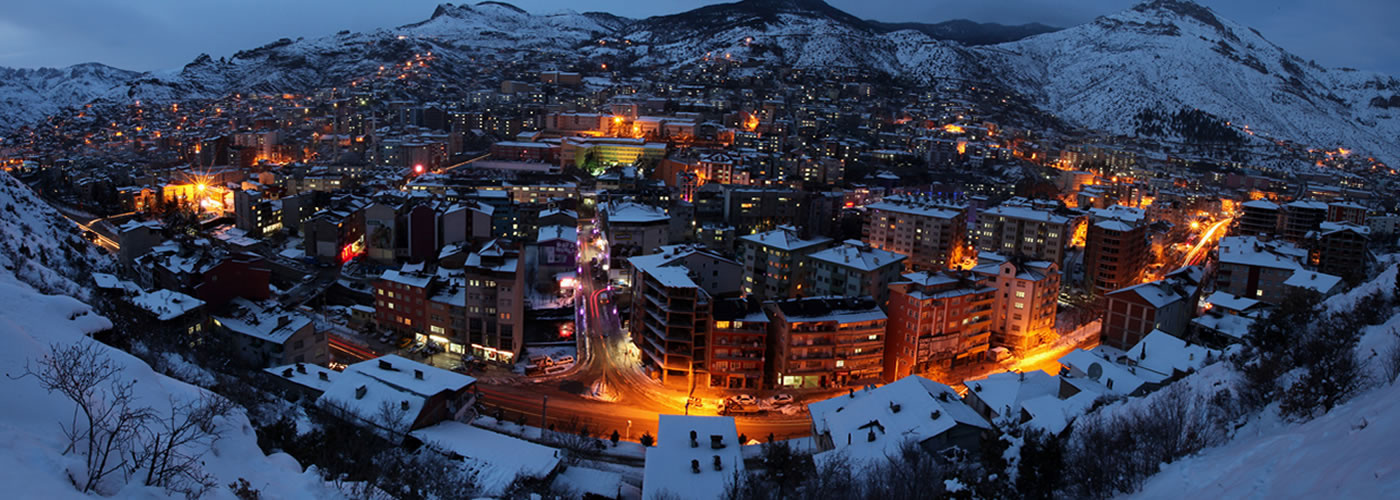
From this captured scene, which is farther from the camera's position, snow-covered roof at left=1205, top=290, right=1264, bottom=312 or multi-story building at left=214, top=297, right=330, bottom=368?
snow-covered roof at left=1205, top=290, right=1264, bottom=312

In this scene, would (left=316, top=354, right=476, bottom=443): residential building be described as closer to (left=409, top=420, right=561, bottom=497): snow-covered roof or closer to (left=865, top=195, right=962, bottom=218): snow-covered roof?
(left=409, top=420, right=561, bottom=497): snow-covered roof

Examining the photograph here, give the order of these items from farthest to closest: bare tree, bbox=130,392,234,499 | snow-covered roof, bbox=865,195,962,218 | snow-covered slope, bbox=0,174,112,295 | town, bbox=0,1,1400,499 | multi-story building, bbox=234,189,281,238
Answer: multi-story building, bbox=234,189,281,238, snow-covered roof, bbox=865,195,962,218, town, bbox=0,1,1400,499, snow-covered slope, bbox=0,174,112,295, bare tree, bbox=130,392,234,499

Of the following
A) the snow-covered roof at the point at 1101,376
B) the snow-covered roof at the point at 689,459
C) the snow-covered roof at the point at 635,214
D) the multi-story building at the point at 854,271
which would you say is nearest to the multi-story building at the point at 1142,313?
the multi-story building at the point at 854,271

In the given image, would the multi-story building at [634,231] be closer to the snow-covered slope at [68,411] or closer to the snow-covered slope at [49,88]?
the snow-covered slope at [68,411]

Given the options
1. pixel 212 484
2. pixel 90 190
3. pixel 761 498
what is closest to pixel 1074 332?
pixel 761 498

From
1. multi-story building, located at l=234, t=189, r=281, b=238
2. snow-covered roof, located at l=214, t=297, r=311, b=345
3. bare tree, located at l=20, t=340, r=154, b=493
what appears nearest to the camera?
bare tree, located at l=20, t=340, r=154, b=493

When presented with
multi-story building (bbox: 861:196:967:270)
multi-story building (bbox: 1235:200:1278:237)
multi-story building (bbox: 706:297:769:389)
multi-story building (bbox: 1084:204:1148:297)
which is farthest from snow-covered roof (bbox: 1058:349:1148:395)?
multi-story building (bbox: 1235:200:1278:237)

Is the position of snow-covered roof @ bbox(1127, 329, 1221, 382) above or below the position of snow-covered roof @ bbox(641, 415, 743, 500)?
above
